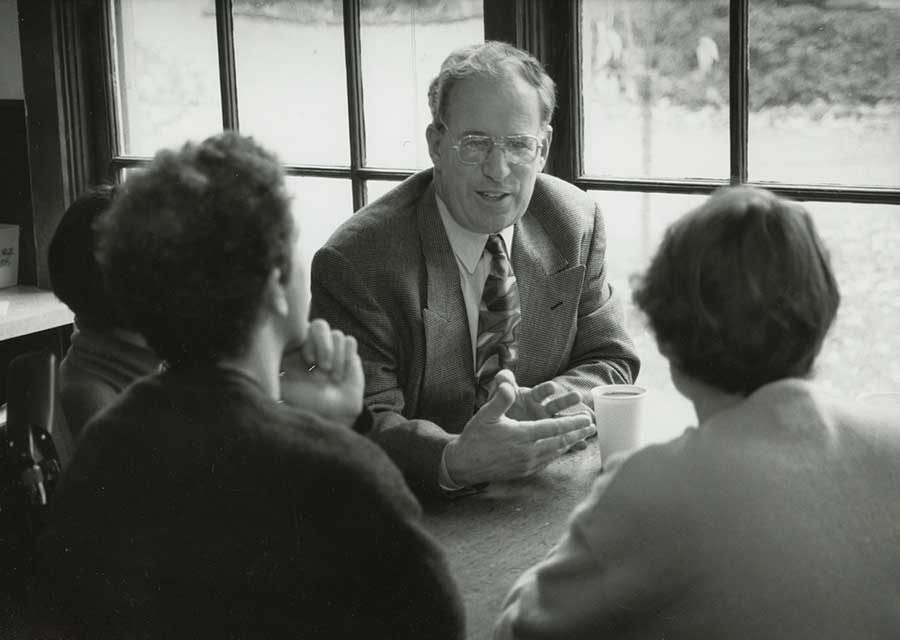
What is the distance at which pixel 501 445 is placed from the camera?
153 centimetres

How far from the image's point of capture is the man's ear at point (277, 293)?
0.95 metres

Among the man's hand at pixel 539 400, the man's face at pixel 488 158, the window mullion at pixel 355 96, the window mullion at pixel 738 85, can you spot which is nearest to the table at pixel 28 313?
the window mullion at pixel 355 96

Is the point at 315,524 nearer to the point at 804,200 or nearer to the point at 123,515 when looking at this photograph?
the point at 123,515

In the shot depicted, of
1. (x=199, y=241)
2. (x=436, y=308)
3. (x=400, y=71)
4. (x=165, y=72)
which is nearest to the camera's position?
(x=199, y=241)

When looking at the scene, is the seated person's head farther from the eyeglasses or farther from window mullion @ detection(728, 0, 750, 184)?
window mullion @ detection(728, 0, 750, 184)

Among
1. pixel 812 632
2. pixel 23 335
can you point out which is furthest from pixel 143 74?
pixel 812 632

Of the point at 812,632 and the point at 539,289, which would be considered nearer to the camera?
the point at 812,632

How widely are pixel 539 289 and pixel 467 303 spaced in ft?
0.45

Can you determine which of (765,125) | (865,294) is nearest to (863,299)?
Result: (865,294)

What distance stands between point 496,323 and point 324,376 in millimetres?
786

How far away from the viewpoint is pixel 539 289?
1.94 metres

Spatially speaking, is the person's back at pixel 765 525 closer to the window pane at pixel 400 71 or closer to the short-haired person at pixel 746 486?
the short-haired person at pixel 746 486

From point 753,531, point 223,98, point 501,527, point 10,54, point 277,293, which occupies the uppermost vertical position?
point 10,54

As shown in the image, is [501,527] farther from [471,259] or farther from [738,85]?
[738,85]
